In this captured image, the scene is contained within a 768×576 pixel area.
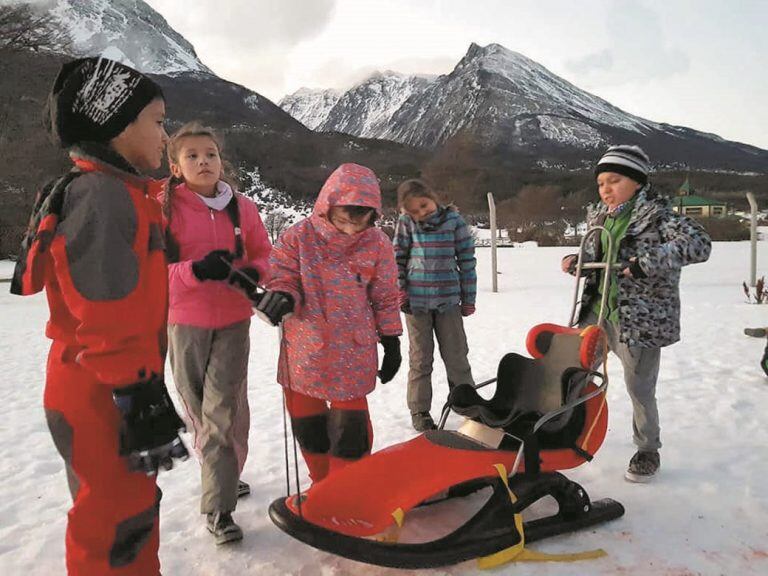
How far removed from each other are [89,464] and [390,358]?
1.46 meters

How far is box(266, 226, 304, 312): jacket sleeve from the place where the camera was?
2.64 m

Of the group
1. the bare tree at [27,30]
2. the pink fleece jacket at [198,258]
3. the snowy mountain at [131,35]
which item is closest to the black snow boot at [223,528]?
the pink fleece jacket at [198,258]

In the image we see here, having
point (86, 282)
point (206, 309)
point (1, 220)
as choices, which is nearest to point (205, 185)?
point (206, 309)

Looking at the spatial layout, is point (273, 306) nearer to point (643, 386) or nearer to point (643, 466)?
point (643, 386)

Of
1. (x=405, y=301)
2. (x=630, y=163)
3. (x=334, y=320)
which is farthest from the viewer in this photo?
(x=405, y=301)

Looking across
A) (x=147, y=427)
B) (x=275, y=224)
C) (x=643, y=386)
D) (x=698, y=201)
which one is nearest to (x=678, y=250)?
(x=643, y=386)

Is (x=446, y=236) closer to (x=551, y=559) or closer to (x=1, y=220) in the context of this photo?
(x=551, y=559)

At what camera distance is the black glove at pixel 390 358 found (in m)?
2.73

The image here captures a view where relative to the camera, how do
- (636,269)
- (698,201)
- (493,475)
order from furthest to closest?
(698,201) < (636,269) < (493,475)

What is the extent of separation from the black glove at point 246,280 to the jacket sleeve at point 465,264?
2.08 m

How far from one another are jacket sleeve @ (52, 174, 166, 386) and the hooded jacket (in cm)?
108

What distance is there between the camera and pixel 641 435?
313cm

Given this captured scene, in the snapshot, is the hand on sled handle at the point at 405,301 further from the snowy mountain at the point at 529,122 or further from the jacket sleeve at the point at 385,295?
the snowy mountain at the point at 529,122

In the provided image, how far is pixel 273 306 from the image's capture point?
2348mm
